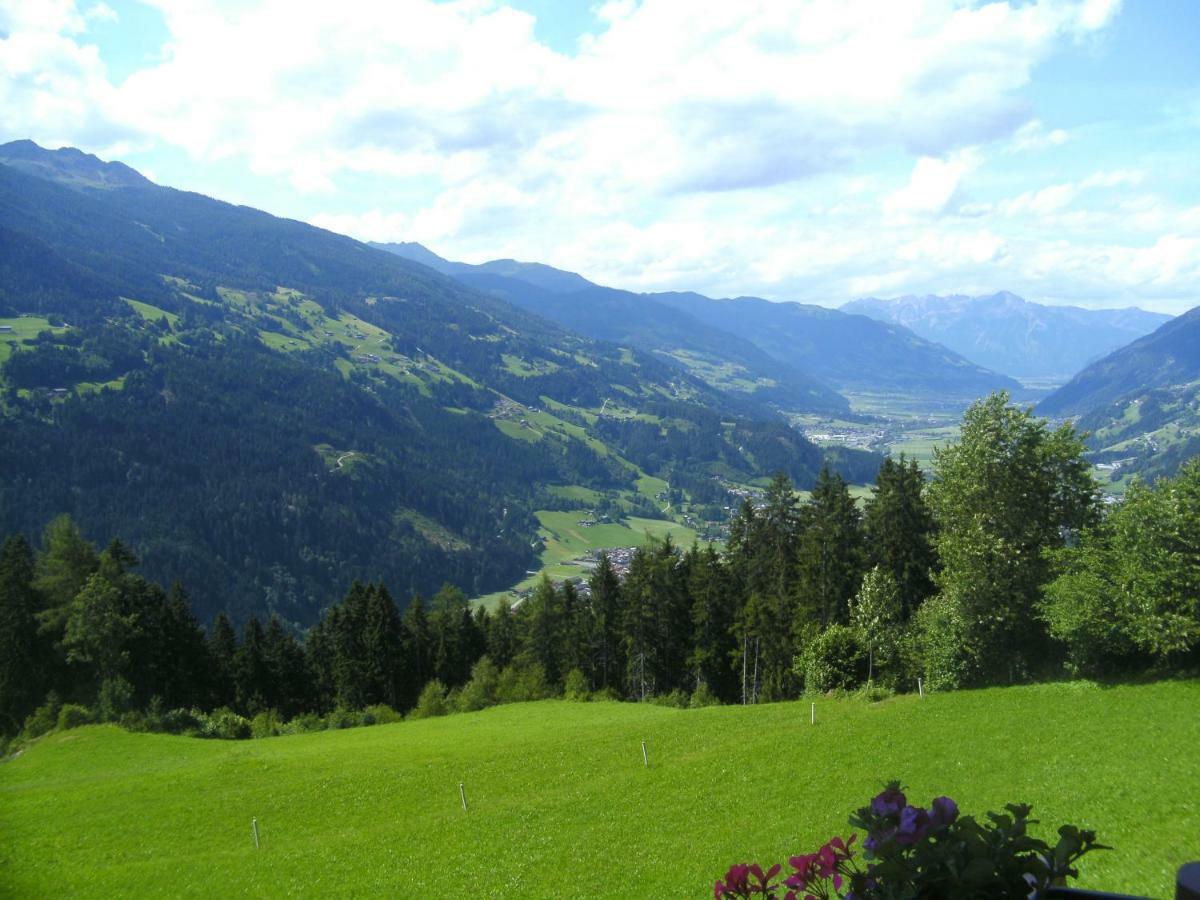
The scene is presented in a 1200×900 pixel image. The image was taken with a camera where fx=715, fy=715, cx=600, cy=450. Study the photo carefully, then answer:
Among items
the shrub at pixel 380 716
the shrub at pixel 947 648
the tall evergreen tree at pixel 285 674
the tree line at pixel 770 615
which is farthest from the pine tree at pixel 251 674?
the shrub at pixel 947 648

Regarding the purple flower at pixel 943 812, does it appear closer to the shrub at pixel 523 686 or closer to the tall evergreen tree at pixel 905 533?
the tall evergreen tree at pixel 905 533

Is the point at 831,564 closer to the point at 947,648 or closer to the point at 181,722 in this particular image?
the point at 947,648

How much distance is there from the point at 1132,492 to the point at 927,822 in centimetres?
3972

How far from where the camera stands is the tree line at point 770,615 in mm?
35438

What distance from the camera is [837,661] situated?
49.1m

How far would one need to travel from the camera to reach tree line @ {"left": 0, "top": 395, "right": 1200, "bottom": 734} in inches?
1395

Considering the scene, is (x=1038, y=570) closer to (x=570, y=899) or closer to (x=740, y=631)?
(x=740, y=631)

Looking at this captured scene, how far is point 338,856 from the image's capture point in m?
26.7

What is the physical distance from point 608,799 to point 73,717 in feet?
168

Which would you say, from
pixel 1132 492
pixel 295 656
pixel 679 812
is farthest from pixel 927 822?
pixel 295 656

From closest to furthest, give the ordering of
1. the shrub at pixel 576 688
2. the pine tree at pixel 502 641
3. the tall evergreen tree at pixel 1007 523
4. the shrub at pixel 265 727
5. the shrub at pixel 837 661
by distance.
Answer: the tall evergreen tree at pixel 1007 523, the shrub at pixel 837 661, the shrub at pixel 265 727, the shrub at pixel 576 688, the pine tree at pixel 502 641

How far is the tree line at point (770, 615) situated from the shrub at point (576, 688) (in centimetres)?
23

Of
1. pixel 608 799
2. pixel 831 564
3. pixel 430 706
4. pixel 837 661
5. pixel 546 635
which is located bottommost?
pixel 430 706

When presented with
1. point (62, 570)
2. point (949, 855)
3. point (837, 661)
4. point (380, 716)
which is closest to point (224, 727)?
point (380, 716)
